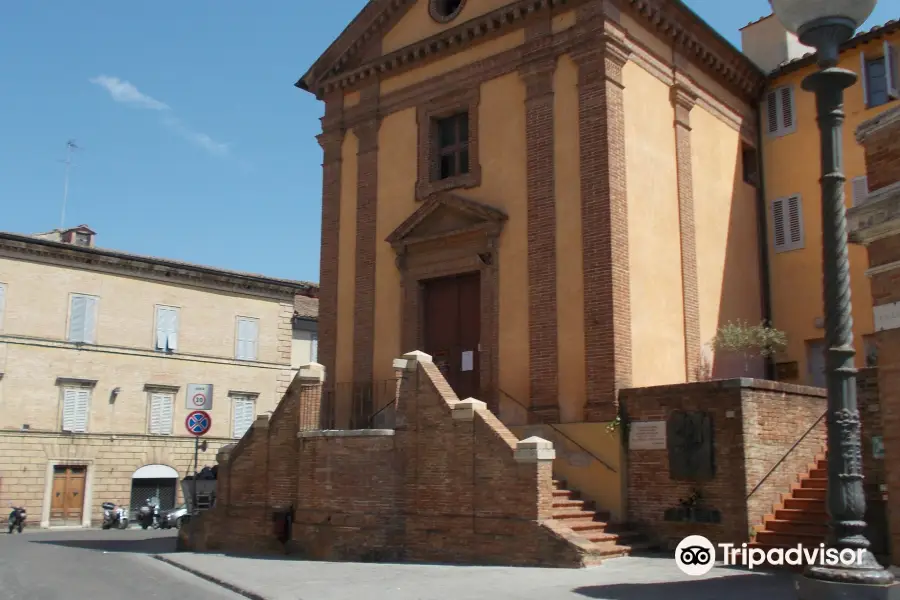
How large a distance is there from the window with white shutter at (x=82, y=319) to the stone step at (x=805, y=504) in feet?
87.5

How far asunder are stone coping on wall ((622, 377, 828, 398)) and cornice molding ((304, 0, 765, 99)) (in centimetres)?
721

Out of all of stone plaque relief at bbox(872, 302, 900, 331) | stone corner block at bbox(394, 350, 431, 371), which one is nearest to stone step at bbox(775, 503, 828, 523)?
stone plaque relief at bbox(872, 302, 900, 331)

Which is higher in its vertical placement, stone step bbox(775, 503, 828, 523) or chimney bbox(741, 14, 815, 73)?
chimney bbox(741, 14, 815, 73)

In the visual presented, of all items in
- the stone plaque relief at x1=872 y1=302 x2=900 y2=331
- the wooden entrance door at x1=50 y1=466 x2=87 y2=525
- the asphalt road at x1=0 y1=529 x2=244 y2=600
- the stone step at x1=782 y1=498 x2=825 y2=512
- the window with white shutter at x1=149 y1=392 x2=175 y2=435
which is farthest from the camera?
the window with white shutter at x1=149 y1=392 x2=175 y2=435

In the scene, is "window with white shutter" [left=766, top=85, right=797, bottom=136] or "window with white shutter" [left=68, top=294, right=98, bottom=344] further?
"window with white shutter" [left=68, top=294, right=98, bottom=344]

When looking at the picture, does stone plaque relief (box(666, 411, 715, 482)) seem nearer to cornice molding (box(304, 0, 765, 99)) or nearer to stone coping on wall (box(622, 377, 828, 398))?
stone coping on wall (box(622, 377, 828, 398))

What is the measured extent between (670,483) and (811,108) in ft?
32.8

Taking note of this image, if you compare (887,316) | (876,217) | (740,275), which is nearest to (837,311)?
(887,316)

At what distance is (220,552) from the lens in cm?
1708

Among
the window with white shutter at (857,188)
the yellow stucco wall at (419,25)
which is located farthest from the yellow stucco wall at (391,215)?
the window with white shutter at (857,188)

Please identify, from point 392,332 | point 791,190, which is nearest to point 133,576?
point 392,332

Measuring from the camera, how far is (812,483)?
13844 mm

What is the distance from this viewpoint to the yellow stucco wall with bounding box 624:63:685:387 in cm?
1595

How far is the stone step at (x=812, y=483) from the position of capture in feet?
44.9
